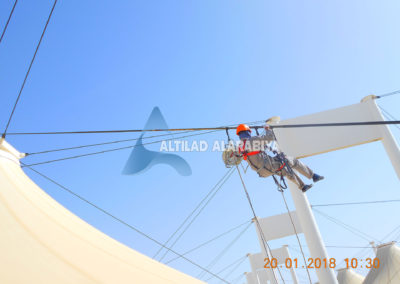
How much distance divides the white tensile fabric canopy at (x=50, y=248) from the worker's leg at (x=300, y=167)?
8.84ft

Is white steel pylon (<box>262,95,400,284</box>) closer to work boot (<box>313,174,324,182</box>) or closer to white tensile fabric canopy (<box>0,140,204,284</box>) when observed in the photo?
work boot (<box>313,174,324,182</box>)

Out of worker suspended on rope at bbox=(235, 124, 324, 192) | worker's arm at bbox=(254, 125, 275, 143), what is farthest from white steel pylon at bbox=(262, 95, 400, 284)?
worker's arm at bbox=(254, 125, 275, 143)

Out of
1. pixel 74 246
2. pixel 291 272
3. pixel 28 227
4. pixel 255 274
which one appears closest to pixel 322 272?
pixel 74 246

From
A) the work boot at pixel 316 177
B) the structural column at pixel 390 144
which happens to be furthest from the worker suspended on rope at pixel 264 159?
the structural column at pixel 390 144

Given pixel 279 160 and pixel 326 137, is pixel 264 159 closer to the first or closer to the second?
pixel 279 160

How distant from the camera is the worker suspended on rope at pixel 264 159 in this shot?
4.97m

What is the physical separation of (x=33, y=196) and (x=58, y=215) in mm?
385

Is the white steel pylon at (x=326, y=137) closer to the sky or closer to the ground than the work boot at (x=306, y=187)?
closer to the sky

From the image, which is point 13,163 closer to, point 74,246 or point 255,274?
point 74,246

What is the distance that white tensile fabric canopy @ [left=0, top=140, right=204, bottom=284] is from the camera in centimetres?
240

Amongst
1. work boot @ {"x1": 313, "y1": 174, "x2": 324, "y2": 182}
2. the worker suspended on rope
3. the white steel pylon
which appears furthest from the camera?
the white steel pylon

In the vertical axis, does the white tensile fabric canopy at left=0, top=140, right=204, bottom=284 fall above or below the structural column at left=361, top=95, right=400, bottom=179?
below

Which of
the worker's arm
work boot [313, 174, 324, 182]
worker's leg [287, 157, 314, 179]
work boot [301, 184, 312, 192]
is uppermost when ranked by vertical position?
the worker's arm

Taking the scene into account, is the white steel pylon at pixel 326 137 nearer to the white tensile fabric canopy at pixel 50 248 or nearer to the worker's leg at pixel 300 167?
the worker's leg at pixel 300 167
